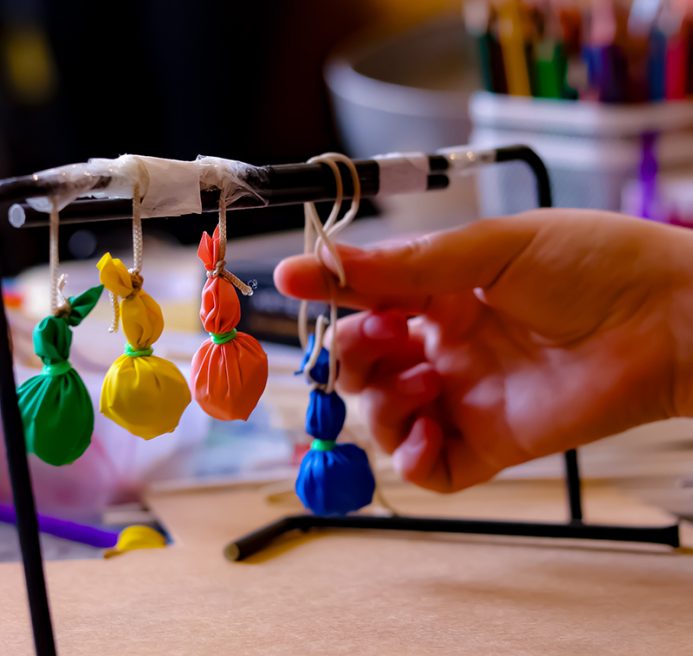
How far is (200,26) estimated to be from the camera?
179 cm

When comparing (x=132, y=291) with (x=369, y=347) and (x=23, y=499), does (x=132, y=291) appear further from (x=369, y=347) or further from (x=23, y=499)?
(x=369, y=347)

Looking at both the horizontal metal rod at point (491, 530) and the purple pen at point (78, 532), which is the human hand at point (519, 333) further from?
the purple pen at point (78, 532)

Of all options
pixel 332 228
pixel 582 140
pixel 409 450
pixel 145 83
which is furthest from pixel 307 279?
pixel 145 83

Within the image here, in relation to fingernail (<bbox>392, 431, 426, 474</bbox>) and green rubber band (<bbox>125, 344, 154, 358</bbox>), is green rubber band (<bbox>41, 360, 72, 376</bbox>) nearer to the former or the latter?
green rubber band (<bbox>125, 344, 154, 358</bbox>)

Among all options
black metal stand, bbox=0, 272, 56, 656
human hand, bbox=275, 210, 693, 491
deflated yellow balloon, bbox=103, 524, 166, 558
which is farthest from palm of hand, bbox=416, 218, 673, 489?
black metal stand, bbox=0, 272, 56, 656

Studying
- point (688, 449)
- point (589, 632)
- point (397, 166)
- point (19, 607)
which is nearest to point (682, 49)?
point (688, 449)

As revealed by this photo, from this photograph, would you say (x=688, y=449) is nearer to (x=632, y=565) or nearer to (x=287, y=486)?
(x=632, y=565)

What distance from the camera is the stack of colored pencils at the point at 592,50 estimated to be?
3.67 feet

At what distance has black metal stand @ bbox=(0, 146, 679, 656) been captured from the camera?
44cm

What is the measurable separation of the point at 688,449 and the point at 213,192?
52cm

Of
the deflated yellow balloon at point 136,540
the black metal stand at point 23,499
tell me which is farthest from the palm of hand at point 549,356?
the black metal stand at point 23,499

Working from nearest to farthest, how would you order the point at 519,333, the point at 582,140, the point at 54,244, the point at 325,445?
the point at 54,244 → the point at 325,445 → the point at 519,333 → the point at 582,140

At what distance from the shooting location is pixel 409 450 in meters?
0.70

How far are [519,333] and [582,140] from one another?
486mm
